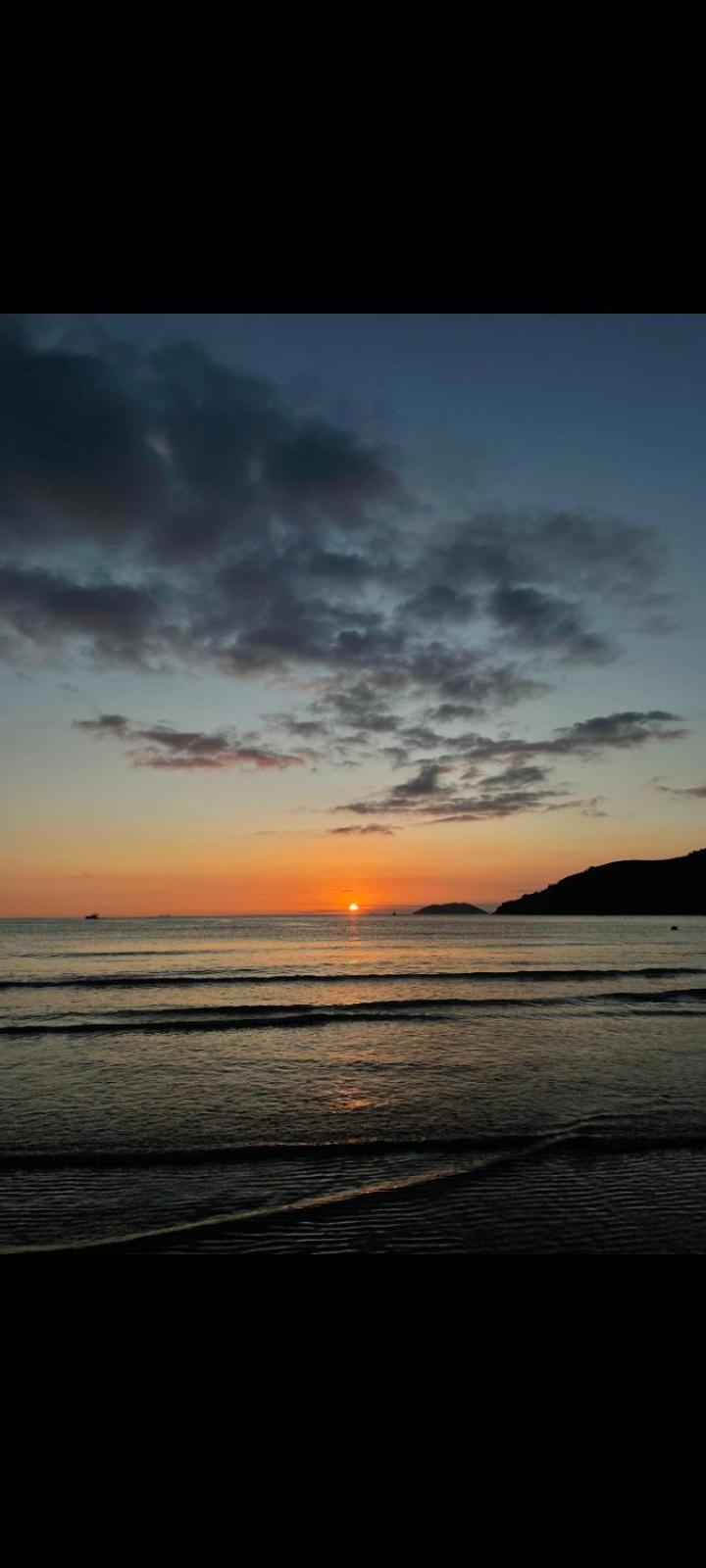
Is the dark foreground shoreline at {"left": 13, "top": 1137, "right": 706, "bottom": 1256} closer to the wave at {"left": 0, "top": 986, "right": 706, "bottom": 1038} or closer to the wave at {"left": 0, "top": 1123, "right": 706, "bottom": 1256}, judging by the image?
the wave at {"left": 0, "top": 1123, "right": 706, "bottom": 1256}

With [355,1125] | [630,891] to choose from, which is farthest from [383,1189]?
[630,891]

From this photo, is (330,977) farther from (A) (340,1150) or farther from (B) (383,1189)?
(B) (383,1189)

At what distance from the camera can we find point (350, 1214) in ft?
17.3

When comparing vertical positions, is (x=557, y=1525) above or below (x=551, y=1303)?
below

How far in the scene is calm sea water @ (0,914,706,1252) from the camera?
16.8 feet

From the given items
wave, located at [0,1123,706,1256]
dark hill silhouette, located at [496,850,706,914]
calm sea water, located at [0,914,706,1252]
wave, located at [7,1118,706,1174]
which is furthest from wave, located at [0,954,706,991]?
dark hill silhouette, located at [496,850,706,914]

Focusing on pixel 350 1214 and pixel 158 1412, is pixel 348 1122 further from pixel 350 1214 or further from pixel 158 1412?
pixel 158 1412

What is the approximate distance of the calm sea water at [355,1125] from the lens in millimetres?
5133

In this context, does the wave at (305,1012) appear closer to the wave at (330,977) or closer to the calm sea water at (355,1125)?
the calm sea water at (355,1125)

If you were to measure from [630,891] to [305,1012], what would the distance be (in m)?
118

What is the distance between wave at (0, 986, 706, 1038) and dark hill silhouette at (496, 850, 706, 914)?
343 ft

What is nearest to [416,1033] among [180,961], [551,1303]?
→ [551,1303]
